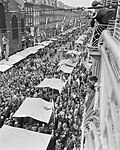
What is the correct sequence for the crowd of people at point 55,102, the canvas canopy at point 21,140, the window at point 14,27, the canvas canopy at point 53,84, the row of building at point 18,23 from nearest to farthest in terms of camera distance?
the canvas canopy at point 21,140 → the crowd of people at point 55,102 → the canvas canopy at point 53,84 → the row of building at point 18,23 → the window at point 14,27

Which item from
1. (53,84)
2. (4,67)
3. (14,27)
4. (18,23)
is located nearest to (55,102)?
(53,84)

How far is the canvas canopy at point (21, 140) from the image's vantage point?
7.29 meters

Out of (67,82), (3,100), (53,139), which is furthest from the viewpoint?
(67,82)

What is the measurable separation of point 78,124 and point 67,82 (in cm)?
620

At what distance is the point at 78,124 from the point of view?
32.6ft

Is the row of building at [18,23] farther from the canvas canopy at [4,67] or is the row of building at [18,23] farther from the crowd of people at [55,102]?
the crowd of people at [55,102]

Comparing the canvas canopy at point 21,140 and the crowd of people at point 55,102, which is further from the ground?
the canvas canopy at point 21,140

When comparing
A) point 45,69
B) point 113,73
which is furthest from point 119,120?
point 45,69

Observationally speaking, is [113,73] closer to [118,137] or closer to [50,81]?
[118,137]

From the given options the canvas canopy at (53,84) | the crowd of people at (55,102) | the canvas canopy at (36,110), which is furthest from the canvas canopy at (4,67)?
the canvas canopy at (36,110)

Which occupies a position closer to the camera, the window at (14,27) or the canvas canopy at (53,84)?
the canvas canopy at (53,84)

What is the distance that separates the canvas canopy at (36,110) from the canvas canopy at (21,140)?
1.66 meters

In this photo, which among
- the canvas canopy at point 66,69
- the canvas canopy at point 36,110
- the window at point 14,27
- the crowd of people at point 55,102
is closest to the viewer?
the crowd of people at point 55,102

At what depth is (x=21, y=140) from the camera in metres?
7.59
